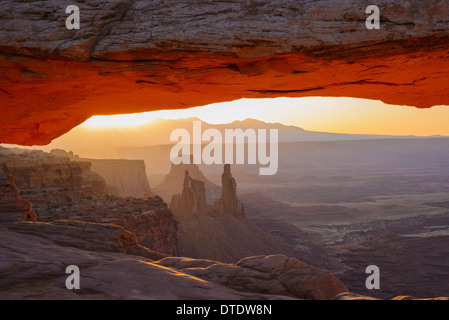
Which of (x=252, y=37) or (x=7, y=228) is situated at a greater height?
(x=252, y=37)

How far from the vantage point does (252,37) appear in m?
9.53

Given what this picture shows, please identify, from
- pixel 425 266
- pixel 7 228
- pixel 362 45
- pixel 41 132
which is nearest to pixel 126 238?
pixel 7 228

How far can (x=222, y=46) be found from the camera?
974cm

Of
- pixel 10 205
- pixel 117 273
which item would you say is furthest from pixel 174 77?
pixel 10 205

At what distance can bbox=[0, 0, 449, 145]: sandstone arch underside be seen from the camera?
9.30m

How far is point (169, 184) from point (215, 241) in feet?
196

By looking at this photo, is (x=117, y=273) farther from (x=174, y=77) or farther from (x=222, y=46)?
(x=222, y=46)

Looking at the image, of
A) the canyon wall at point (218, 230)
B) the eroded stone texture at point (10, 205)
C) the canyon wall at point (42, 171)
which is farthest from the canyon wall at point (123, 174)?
the eroded stone texture at point (10, 205)

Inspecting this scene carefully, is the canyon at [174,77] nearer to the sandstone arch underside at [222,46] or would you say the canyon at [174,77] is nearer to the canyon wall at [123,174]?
the sandstone arch underside at [222,46]

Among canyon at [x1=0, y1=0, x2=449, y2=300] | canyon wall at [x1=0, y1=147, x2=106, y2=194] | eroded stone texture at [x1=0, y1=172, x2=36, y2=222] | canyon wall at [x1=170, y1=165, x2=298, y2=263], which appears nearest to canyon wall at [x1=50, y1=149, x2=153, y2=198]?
canyon wall at [x1=170, y1=165, x2=298, y2=263]

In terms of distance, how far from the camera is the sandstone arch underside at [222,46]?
30.5ft

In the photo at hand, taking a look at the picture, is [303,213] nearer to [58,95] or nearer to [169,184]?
[169,184]

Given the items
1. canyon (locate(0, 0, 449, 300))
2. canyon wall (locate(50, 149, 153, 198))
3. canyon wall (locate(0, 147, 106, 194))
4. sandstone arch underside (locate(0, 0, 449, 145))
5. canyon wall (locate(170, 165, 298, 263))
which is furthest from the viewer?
canyon wall (locate(50, 149, 153, 198))

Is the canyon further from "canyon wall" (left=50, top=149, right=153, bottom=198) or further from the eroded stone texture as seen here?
"canyon wall" (left=50, top=149, right=153, bottom=198)
